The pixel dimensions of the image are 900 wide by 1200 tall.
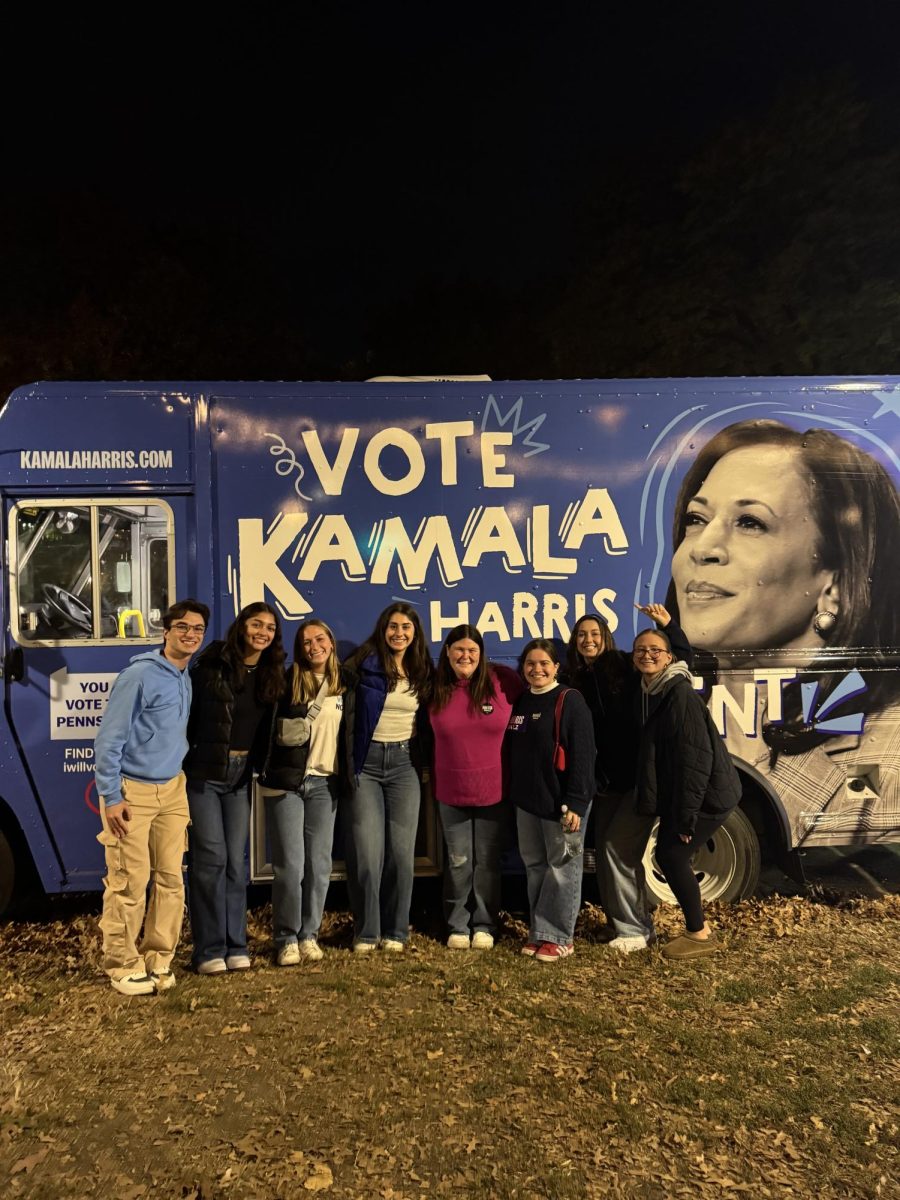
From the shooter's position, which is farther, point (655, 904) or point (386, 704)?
point (655, 904)

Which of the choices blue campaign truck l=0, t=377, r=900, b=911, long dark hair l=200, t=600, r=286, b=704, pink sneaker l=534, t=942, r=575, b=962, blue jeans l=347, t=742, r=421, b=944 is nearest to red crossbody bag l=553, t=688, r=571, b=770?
blue campaign truck l=0, t=377, r=900, b=911

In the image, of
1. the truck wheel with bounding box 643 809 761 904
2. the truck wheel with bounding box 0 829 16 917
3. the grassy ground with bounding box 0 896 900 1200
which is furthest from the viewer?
the truck wheel with bounding box 643 809 761 904

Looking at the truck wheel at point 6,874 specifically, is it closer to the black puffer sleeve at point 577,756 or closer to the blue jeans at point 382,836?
the blue jeans at point 382,836

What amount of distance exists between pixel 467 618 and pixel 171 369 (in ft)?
55.1

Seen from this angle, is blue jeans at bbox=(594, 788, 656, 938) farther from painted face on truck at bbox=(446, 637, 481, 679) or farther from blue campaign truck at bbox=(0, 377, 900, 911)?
painted face on truck at bbox=(446, 637, 481, 679)

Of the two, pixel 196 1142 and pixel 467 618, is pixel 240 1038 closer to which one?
pixel 196 1142

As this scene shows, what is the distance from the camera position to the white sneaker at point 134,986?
4203 millimetres

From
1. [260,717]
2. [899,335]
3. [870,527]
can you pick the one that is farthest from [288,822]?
[899,335]

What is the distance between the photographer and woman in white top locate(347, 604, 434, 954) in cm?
455

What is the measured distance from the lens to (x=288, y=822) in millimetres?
4434

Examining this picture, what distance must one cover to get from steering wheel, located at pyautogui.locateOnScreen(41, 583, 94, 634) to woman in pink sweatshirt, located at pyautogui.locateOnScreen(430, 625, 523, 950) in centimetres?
205

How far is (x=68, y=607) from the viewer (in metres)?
4.79

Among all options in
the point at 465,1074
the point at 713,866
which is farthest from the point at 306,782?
the point at 713,866

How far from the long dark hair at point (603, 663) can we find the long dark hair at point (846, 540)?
45 cm
